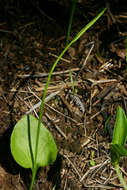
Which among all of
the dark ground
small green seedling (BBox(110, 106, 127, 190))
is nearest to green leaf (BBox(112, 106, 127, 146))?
small green seedling (BBox(110, 106, 127, 190))

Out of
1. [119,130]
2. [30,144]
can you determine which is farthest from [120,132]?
[30,144]

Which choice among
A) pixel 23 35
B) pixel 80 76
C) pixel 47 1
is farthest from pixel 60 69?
pixel 47 1

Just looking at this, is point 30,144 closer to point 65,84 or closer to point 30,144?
point 30,144

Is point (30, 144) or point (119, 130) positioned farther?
point (30, 144)

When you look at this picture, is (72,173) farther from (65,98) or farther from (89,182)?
(65,98)

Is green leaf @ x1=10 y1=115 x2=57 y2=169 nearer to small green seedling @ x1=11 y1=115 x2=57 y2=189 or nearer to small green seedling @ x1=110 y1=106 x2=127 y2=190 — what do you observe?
small green seedling @ x1=11 y1=115 x2=57 y2=189
